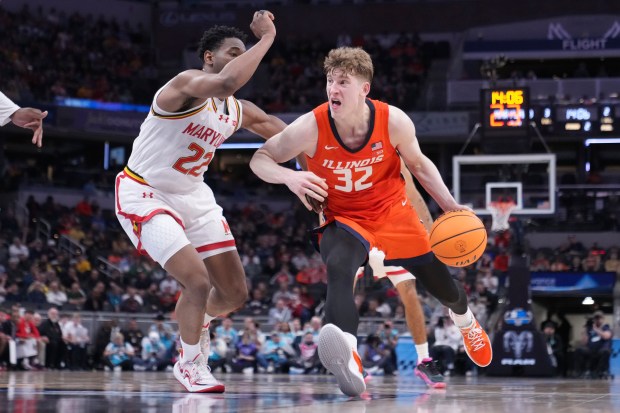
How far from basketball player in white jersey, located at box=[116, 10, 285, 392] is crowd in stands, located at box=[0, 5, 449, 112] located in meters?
22.4

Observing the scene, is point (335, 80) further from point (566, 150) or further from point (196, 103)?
point (566, 150)

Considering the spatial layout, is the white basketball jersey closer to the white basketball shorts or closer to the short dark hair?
the white basketball shorts

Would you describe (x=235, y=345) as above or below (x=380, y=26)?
below

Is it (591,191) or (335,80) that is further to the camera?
(591,191)

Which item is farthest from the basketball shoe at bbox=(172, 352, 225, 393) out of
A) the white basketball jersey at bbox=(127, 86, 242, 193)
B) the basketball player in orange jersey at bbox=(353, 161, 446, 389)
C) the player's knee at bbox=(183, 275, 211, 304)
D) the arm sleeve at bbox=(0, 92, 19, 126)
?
the basketball player in orange jersey at bbox=(353, 161, 446, 389)

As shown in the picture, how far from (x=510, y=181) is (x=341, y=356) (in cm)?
1414

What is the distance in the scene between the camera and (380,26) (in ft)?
113

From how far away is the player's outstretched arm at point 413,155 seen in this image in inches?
246

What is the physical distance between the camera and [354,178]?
6297 millimetres

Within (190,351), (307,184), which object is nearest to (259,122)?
(307,184)

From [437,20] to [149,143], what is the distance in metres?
28.4

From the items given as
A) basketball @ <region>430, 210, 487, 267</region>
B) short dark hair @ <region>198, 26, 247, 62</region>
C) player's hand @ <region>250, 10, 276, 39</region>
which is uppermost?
short dark hair @ <region>198, 26, 247, 62</region>

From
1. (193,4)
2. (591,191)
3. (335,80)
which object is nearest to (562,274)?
(591,191)

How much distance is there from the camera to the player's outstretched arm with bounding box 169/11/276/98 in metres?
6.06
